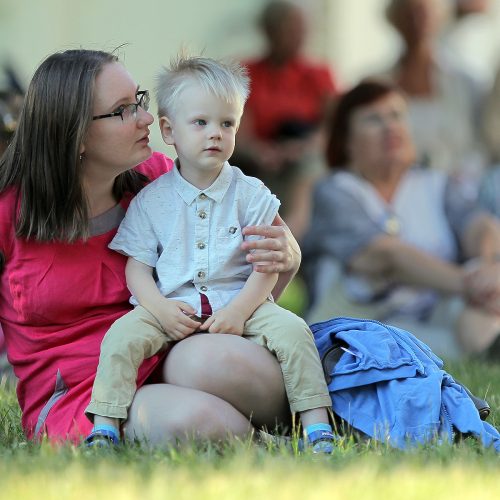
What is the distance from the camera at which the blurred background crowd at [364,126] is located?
22.0ft

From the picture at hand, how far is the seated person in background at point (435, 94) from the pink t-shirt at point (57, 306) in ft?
14.4

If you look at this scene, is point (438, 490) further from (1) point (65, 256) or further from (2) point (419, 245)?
(2) point (419, 245)

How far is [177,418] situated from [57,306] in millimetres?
509

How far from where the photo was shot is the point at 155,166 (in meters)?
3.86

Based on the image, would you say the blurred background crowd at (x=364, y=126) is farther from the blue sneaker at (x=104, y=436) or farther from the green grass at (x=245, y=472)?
the green grass at (x=245, y=472)

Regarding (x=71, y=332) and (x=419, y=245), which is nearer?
(x=71, y=332)

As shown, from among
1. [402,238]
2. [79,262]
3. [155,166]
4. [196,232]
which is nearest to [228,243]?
[196,232]

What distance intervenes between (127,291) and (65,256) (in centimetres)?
20

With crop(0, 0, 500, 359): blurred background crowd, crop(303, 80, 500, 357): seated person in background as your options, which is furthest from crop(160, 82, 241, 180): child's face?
crop(303, 80, 500, 357): seated person in background

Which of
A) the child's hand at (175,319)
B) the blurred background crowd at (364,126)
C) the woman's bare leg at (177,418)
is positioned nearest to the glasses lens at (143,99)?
the child's hand at (175,319)

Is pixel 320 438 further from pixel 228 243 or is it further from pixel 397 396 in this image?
pixel 228 243

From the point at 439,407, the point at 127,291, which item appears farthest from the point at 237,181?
the point at 439,407

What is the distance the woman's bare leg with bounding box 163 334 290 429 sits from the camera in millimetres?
3311

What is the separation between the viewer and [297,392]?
10.8 ft
